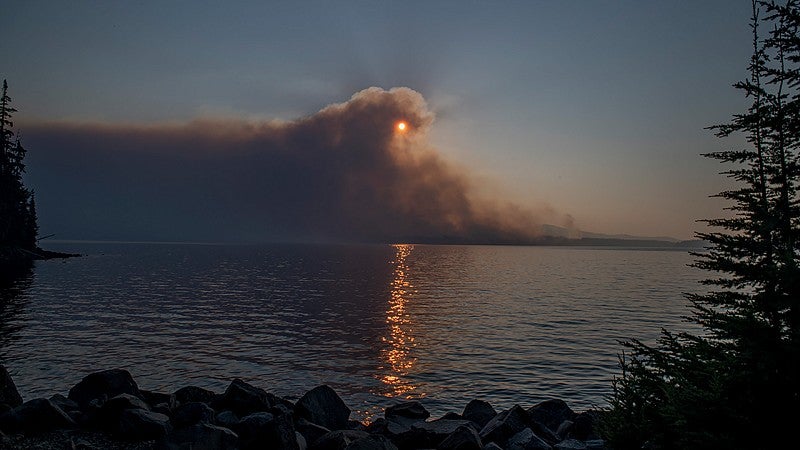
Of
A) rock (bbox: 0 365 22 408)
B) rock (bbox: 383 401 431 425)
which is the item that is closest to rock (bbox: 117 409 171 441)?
rock (bbox: 0 365 22 408)

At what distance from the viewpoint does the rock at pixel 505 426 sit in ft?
51.4

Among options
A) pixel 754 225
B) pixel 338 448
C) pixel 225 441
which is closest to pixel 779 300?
pixel 754 225

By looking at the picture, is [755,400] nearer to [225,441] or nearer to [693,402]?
[693,402]

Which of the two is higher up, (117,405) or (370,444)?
(117,405)

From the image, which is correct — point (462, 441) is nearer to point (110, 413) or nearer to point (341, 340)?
point (110, 413)

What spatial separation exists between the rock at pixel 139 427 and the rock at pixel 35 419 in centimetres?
218

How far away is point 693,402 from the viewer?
8.45 m

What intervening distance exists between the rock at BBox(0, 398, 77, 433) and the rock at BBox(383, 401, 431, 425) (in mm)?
10544

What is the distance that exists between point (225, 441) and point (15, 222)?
12763cm

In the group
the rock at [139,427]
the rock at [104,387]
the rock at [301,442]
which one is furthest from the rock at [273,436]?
the rock at [104,387]

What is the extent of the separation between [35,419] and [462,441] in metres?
12.5

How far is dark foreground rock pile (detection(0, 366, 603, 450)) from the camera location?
1298 centimetres

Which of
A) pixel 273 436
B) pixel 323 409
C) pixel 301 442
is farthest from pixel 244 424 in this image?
pixel 323 409

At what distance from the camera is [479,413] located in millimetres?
18281
